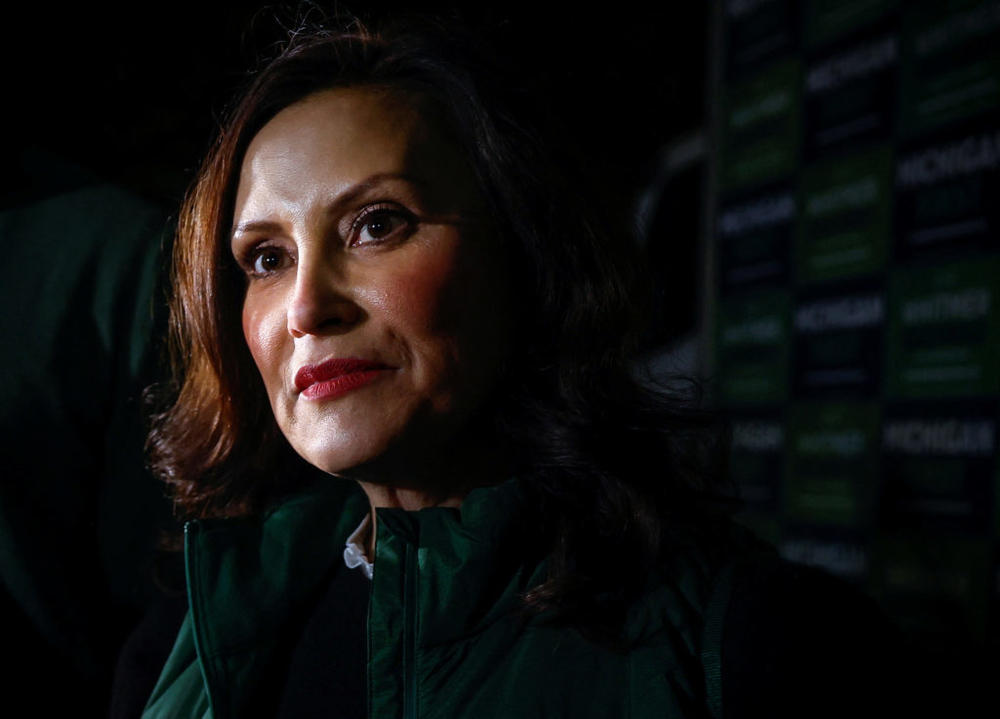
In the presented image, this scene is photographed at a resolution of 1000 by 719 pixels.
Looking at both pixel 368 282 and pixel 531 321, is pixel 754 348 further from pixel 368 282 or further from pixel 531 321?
pixel 368 282

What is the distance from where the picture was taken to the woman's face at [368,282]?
775 mm

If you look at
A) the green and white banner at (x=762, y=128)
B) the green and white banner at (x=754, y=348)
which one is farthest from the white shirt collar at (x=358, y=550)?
the green and white banner at (x=762, y=128)

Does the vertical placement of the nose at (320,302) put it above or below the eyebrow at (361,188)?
below

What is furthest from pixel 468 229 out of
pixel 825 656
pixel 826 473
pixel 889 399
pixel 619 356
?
pixel 826 473

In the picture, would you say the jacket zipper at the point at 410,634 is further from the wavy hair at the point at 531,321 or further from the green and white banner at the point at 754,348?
the green and white banner at the point at 754,348

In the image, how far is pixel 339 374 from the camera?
778 mm

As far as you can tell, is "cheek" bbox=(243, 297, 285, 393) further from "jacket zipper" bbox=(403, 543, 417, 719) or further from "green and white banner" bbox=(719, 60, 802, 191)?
"green and white banner" bbox=(719, 60, 802, 191)

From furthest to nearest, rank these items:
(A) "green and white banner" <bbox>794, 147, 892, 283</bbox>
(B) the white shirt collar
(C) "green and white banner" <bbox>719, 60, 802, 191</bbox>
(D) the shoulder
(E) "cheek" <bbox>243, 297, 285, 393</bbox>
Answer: (C) "green and white banner" <bbox>719, 60, 802, 191</bbox> → (A) "green and white banner" <bbox>794, 147, 892, 283</bbox> → (B) the white shirt collar → (E) "cheek" <bbox>243, 297, 285, 393</bbox> → (D) the shoulder

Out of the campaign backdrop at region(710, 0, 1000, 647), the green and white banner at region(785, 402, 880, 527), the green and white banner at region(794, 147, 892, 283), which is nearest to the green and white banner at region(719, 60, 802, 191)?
the campaign backdrop at region(710, 0, 1000, 647)

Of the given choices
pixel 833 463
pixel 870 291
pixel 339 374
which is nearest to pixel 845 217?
pixel 870 291

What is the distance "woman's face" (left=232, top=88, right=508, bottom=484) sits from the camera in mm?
775

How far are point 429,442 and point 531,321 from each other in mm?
189

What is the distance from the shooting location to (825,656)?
734 mm

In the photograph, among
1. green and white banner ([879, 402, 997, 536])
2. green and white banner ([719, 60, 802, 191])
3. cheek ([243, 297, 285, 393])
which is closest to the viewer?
cheek ([243, 297, 285, 393])
